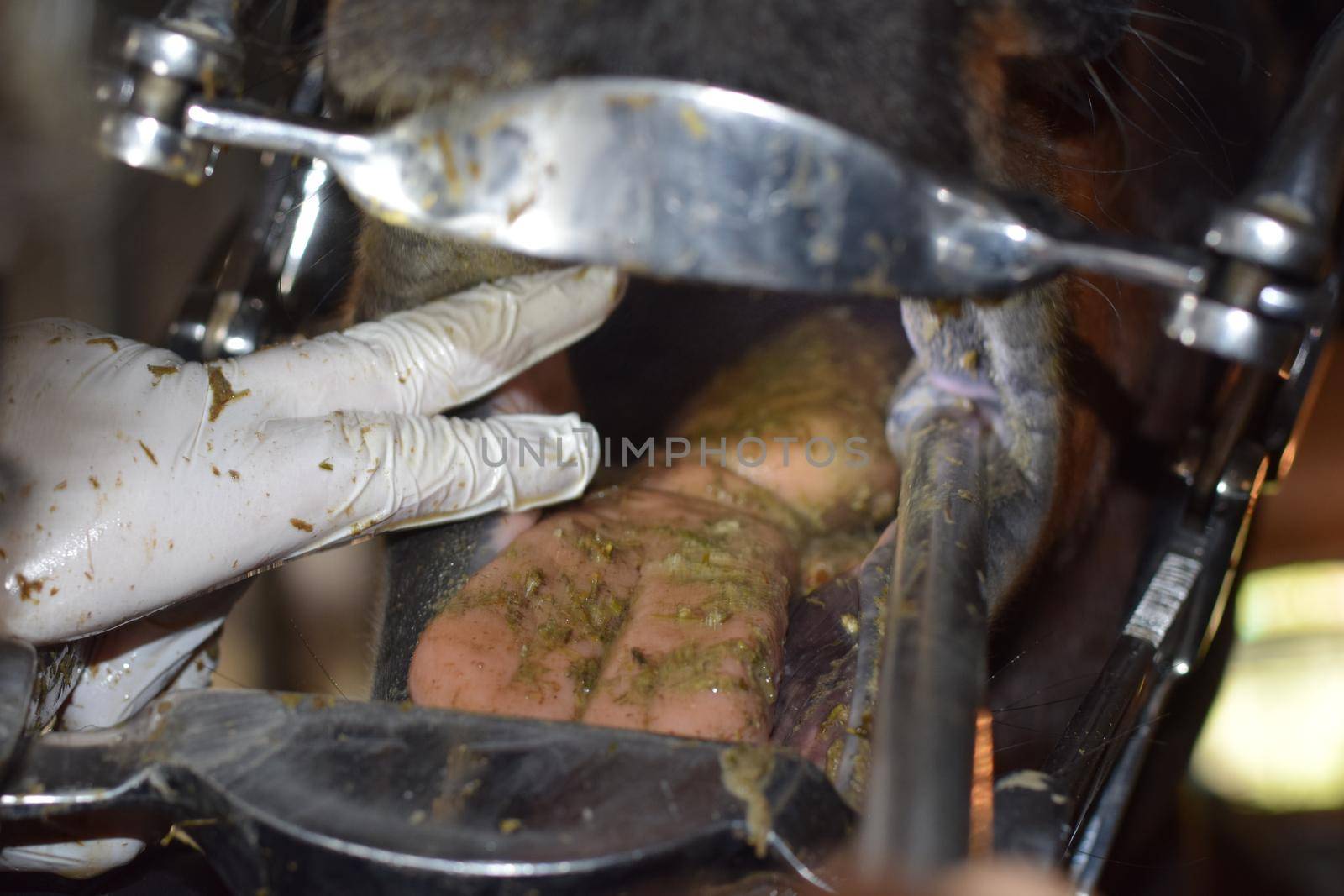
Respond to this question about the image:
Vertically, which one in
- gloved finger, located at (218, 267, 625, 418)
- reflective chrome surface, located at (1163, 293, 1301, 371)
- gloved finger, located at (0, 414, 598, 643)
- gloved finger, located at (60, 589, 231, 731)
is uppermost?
reflective chrome surface, located at (1163, 293, 1301, 371)

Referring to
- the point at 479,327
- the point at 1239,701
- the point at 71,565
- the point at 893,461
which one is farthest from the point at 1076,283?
the point at 1239,701

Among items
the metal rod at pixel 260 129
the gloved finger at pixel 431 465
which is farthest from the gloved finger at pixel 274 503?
the metal rod at pixel 260 129

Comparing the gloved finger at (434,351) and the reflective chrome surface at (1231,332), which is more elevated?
the reflective chrome surface at (1231,332)

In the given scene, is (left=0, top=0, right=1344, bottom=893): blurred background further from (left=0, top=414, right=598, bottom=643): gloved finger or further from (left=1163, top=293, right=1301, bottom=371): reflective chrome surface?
(left=1163, top=293, right=1301, bottom=371): reflective chrome surface

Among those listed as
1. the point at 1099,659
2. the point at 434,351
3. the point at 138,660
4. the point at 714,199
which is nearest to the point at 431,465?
the point at 434,351

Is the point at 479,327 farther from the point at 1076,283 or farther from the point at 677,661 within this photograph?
the point at 1076,283

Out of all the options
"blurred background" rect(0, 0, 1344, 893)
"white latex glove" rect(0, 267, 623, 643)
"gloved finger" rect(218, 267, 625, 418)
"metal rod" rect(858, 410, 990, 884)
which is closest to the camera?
"metal rod" rect(858, 410, 990, 884)

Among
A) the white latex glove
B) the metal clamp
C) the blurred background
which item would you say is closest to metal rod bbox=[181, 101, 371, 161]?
the metal clamp

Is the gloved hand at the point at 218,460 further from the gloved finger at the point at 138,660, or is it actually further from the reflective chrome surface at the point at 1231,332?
the reflective chrome surface at the point at 1231,332
